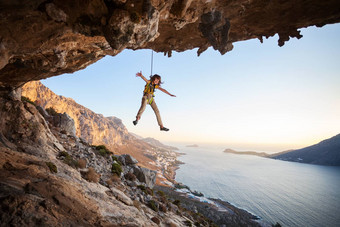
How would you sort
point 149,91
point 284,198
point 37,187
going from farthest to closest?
point 284,198 < point 149,91 < point 37,187

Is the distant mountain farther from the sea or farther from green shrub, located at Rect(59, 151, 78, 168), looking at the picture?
green shrub, located at Rect(59, 151, 78, 168)

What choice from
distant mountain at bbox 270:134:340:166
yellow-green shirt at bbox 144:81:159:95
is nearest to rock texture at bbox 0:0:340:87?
yellow-green shirt at bbox 144:81:159:95

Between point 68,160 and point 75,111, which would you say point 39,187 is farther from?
point 75,111

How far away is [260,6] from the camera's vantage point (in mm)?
6113

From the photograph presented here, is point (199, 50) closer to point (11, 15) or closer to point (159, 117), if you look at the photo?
point (159, 117)

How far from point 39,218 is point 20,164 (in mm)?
3722

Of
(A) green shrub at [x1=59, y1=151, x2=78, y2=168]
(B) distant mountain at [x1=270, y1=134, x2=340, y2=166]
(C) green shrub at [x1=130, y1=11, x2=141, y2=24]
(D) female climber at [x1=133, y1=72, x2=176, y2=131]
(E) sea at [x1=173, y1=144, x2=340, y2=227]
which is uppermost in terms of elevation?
(C) green shrub at [x1=130, y1=11, x2=141, y2=24]

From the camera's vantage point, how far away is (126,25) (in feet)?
13.6

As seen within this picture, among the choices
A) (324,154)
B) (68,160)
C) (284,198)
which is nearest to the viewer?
(68,160)

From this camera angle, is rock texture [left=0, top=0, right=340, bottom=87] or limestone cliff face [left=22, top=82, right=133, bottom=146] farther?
limestone cliff face [left=22, top=82, right=133, bottom=146]

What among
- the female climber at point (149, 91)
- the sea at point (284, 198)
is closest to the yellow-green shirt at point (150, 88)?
the female climber at point (149, 91)

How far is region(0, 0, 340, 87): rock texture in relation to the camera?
4109 millimetres

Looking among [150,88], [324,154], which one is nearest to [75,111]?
[150,88]

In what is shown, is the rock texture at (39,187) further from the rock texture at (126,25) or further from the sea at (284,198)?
the sea at (284,198)
